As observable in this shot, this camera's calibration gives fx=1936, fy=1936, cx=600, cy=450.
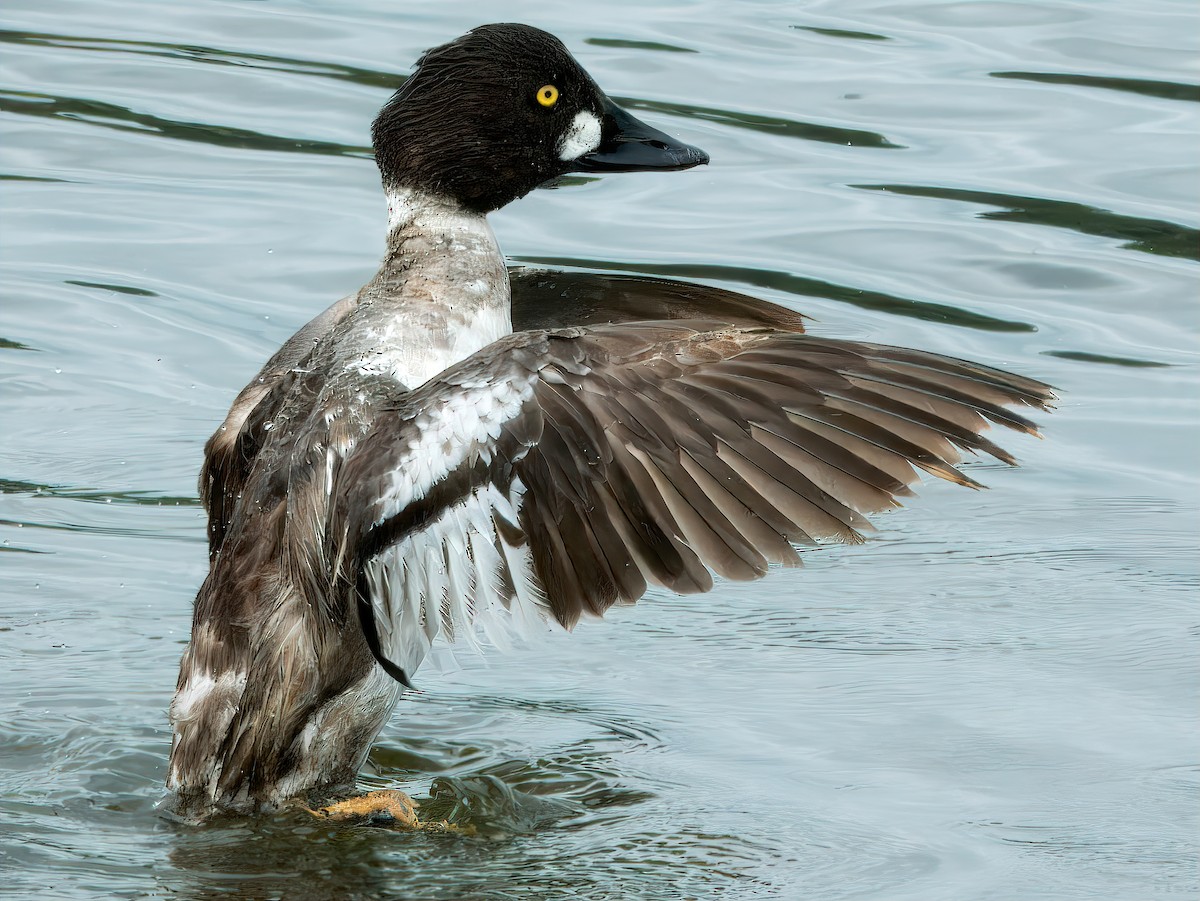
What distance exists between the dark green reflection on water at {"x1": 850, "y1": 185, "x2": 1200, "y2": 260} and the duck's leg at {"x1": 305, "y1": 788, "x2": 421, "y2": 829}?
236 inches

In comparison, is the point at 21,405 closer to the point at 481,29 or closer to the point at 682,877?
the point at 481,29

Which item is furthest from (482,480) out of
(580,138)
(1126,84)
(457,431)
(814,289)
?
(1126,84)

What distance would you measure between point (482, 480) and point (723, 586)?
8.07ft

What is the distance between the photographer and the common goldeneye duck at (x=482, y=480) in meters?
4.43

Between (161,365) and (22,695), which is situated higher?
(161,365)

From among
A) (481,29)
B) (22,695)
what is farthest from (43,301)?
(481,29)

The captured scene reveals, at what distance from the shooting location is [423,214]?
223 inches

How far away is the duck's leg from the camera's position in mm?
5176

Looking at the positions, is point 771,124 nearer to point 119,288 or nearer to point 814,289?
point 814,289

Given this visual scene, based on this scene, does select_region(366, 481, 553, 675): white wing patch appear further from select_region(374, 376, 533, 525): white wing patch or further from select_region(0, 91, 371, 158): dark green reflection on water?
select_region(0, 91, 371, 158): dark green reflection on water

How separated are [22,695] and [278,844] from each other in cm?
131

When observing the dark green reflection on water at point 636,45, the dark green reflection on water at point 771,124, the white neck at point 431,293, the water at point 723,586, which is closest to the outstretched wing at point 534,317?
the white neck at point 431,293

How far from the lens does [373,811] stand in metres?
5.19

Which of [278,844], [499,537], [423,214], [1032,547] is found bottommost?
[278,844]
